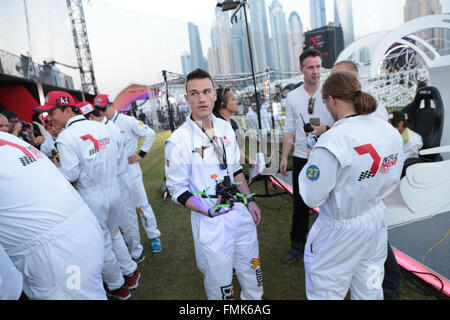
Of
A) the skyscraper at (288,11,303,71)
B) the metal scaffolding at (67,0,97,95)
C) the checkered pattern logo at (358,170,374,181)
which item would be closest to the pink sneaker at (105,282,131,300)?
the checkered pattern logo at (358,170,374,181)

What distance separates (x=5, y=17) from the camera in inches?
389

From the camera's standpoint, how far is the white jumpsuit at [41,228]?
1.44m

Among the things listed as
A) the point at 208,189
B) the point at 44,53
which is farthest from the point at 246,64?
the point at 44,53

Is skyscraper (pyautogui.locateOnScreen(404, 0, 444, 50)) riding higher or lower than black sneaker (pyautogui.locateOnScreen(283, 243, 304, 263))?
higher

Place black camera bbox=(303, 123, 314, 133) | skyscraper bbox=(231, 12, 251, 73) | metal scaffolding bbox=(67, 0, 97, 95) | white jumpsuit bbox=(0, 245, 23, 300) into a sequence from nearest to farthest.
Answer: white jumpsuit bbox=(0, 245, 23, 300)
black camera bbox=(303, 123, 314, 133)
skyscraper bbox=(231, 12, 251, 73)
metal scaffolding bbox=(67, 0, 97, 95)

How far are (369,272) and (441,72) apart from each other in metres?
4.14

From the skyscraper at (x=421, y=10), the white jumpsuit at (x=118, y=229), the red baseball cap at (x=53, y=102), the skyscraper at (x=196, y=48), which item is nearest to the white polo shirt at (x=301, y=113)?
the white jumpsuit at (x=118, y=229)

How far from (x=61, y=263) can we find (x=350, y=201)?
1.69 metres

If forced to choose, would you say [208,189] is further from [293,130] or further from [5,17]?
[5,17]

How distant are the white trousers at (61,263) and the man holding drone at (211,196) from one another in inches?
24.4

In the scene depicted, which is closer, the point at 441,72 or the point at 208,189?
the point at 208,189

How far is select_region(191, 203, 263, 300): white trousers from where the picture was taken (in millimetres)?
1871

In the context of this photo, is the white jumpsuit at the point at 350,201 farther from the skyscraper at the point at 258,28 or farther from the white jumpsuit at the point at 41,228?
the skyscraper at the point at 258,28

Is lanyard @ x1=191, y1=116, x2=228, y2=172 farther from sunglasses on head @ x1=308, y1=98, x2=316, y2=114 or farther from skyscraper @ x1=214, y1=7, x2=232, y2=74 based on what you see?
skyscraper @ x1=214, y1=7, x2=232, y2=74
